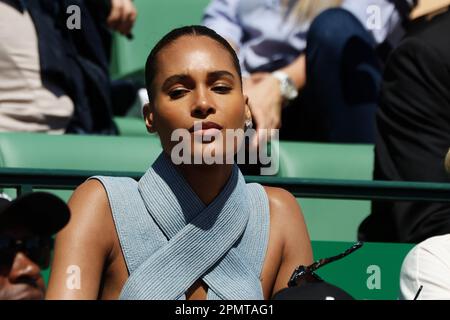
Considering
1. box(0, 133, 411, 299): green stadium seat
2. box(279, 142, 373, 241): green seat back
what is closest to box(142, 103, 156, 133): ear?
box(0, 133, 411, 299): green stadium seat

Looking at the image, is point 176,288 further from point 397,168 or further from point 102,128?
point 102,128

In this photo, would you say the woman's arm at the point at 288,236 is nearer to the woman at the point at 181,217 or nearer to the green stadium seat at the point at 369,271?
the woman at the point at 181,217

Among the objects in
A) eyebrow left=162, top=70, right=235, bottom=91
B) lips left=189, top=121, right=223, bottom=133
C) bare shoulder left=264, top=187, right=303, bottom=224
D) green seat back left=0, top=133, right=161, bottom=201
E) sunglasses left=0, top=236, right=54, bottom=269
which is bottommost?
green seat back left=0, top=133, right=161, bottom=201

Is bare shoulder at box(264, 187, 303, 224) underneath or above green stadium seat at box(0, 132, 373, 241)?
above

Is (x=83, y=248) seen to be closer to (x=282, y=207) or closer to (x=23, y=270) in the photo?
(x=23, y=270)

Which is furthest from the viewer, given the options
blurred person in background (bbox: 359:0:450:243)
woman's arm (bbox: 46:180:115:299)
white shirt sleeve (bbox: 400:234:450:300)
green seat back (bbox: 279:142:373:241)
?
green seat back (bbox: 279:142:373:241)

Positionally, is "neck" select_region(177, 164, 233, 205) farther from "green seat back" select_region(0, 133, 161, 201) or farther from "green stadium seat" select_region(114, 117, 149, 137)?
"green stadium seat" select_region(114, 117, 149, 137)

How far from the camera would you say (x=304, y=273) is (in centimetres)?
227

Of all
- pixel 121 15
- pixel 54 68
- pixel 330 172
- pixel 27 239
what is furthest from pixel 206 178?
pixel 121 15

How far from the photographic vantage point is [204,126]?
94.9 inches

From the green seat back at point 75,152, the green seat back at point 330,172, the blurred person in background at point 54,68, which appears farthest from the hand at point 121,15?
the green seat back at point 330,172

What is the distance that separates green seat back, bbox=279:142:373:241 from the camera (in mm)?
3783

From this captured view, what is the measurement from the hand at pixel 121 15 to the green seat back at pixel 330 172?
0.81 metres
